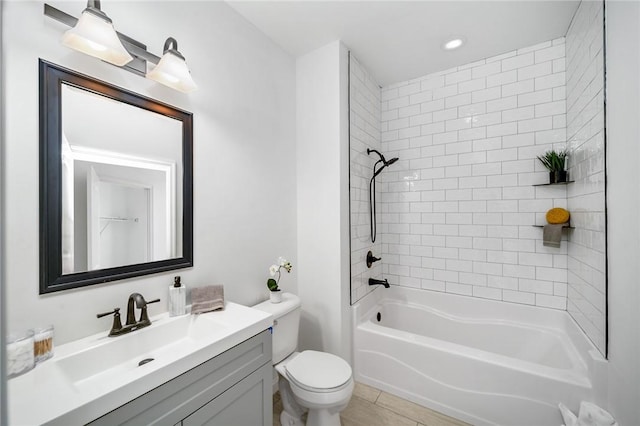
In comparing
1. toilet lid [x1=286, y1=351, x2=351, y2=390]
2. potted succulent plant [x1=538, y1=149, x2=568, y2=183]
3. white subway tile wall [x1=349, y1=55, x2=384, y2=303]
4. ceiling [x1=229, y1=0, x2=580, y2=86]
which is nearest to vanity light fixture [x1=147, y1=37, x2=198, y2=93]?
ceiling [x1=229, y1=0, x2=580, y2=86]

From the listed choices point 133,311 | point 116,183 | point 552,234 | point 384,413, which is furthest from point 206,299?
point 552,234

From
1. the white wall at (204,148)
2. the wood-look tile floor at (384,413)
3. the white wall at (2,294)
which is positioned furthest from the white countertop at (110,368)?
the wood-look tile floor at (384,413)

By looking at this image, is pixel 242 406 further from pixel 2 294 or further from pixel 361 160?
pixel 361 160

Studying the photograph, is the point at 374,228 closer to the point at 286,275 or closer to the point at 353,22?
the point at 286,275

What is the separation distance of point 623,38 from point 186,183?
90.0 inches

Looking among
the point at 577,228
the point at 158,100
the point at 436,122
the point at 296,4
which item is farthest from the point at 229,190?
the point at 577,228

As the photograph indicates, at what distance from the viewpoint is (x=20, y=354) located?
34.4 inches

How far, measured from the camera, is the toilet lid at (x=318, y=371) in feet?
4.87

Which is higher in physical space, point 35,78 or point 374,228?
point 35,78

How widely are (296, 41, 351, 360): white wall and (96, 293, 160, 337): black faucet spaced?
1232mm

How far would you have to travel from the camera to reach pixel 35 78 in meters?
0.99

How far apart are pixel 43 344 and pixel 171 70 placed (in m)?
1.26

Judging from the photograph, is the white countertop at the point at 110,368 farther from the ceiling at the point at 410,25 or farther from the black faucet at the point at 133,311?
the ceiling at the point at 410,25

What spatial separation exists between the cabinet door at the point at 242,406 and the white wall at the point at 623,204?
1657 mm
